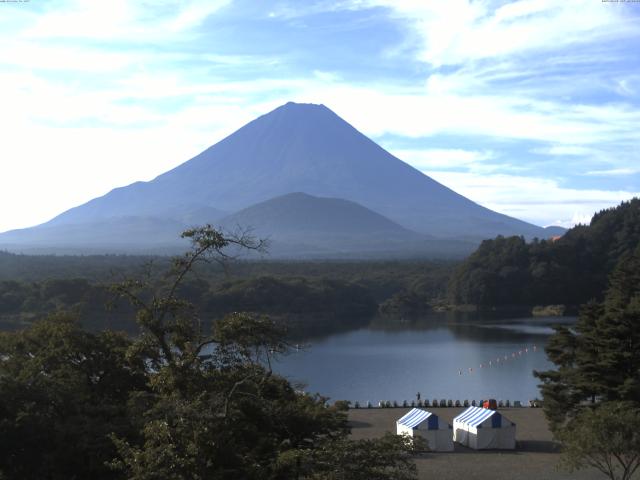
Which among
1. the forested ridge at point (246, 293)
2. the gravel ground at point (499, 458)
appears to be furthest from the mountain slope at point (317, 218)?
the gravel ground at point (499, 458)

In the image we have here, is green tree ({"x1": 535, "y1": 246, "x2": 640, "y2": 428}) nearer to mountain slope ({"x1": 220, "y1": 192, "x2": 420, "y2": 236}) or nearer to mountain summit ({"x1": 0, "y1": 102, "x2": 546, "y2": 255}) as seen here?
mountain slope ({"x1": 220, "y1": 192, "x2": 420, "y2": 236})

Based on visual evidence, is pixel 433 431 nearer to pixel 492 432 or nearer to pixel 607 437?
pixel 492 432

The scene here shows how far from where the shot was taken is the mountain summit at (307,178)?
158 metres

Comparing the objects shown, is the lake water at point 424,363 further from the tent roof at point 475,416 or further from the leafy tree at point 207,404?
the leafy tree at point 207,404

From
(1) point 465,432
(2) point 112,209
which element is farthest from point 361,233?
(1) point 465,432

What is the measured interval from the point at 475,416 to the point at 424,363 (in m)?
12.9

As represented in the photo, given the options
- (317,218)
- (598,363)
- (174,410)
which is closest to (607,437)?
(598,363)

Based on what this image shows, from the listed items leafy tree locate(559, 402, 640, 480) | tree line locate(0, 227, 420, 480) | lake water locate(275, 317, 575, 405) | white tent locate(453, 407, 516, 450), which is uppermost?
tree line locate(0, 227, 420, 480)

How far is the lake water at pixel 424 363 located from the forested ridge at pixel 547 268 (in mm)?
9865

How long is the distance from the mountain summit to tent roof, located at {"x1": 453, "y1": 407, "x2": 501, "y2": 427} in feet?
452

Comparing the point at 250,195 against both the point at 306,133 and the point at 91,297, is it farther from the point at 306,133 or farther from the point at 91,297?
the point at 91,297

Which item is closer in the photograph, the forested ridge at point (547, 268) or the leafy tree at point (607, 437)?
the leafy tree at point (607, 437)

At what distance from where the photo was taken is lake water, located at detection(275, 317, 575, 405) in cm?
2236

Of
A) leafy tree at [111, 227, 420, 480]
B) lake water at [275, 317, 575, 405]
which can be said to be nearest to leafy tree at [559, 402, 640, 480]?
leafy tree at [111, 227, 420, 480]
